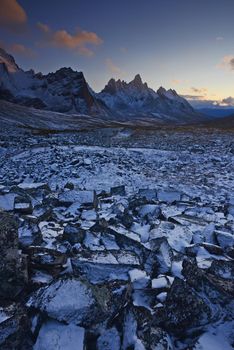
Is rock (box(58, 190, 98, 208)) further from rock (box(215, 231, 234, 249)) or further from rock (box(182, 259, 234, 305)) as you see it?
rock (box(182, 259, 234, 305))

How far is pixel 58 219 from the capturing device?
289 inches

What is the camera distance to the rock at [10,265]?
414cm

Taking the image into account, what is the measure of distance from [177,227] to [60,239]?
2851mm

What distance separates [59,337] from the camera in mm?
3512

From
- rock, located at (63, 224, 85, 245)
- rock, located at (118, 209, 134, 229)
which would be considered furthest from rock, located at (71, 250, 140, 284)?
rock, located at (118, 209, 134, 229)

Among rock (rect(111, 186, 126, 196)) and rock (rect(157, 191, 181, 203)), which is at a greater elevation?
rock (rect(157, 191, 181, 203))

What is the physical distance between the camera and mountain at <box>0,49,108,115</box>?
516 ft

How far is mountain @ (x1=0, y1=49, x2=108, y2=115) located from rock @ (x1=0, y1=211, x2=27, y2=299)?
15400cm

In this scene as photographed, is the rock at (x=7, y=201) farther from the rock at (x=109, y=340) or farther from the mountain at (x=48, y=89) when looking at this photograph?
the mountain at (x=48, y=89)

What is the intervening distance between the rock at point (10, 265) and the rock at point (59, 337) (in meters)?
0.80

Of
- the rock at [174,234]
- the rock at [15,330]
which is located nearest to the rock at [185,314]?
the rock at [15,330]

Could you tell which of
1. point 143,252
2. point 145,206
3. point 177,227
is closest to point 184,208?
point 145,206

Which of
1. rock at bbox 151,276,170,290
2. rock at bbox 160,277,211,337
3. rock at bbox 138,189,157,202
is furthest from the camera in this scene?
rock at bbox 138,189,157,202

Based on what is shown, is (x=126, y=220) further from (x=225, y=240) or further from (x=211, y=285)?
(x=211, y=285)
